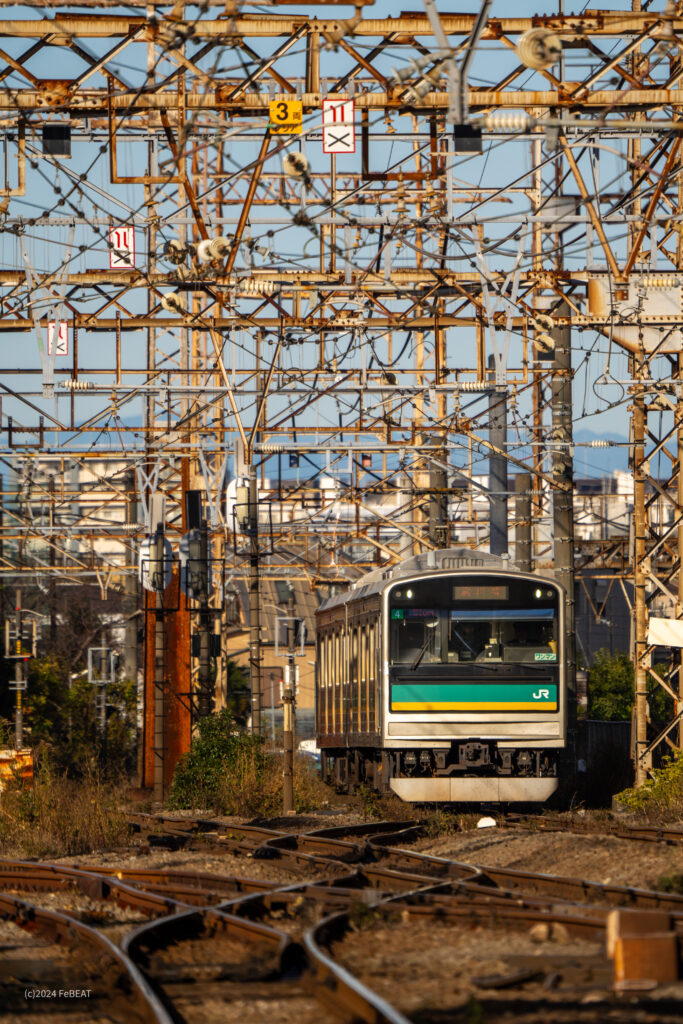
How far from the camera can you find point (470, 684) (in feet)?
62.0

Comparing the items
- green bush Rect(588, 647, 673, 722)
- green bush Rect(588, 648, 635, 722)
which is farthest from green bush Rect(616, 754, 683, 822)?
green bush Rect(588, 648, 635, 722)

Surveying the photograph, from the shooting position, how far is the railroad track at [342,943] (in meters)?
6.98

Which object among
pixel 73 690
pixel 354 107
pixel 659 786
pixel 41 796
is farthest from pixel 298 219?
pixel 73 690

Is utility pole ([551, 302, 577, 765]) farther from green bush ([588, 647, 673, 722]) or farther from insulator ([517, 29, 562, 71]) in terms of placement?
insulator ([517, 29, 562, 71])

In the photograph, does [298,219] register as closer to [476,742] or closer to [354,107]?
[354,107]

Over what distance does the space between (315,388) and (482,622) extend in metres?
6.31

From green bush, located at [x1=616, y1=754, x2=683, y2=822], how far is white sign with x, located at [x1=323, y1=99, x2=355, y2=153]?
8609 millimetres

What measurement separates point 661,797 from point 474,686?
2.65 metres

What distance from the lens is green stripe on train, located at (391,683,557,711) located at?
18.9 m

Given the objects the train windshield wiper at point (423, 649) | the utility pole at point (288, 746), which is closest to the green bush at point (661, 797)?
the train windshield wiper at point (423, 649)

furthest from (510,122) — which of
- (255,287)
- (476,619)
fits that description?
(476,619)

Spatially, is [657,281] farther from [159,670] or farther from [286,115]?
[159,670]

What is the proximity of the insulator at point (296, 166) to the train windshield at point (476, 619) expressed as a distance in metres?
6.64

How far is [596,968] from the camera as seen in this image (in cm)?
757
